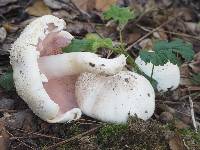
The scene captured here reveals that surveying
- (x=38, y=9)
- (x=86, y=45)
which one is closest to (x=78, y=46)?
(x=86, y=45)

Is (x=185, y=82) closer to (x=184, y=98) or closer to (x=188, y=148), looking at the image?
(x=184, y=98)

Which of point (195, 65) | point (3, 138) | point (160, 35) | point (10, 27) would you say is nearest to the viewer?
point (3, 138)

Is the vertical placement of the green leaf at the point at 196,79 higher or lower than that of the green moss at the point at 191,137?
lower

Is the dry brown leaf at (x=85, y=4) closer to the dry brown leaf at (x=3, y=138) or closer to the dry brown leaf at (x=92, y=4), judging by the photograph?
the dry brown leaf at (x=92, y=4)

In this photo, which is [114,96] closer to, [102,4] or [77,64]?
[77,64]

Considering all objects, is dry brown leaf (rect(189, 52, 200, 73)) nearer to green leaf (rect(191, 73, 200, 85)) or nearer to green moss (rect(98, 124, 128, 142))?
green leaf (rect(191, 73, 200, 85))

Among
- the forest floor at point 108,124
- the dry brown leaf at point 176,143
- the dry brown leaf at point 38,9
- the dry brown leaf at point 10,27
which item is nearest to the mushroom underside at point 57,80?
the forest floor at point 108,124
